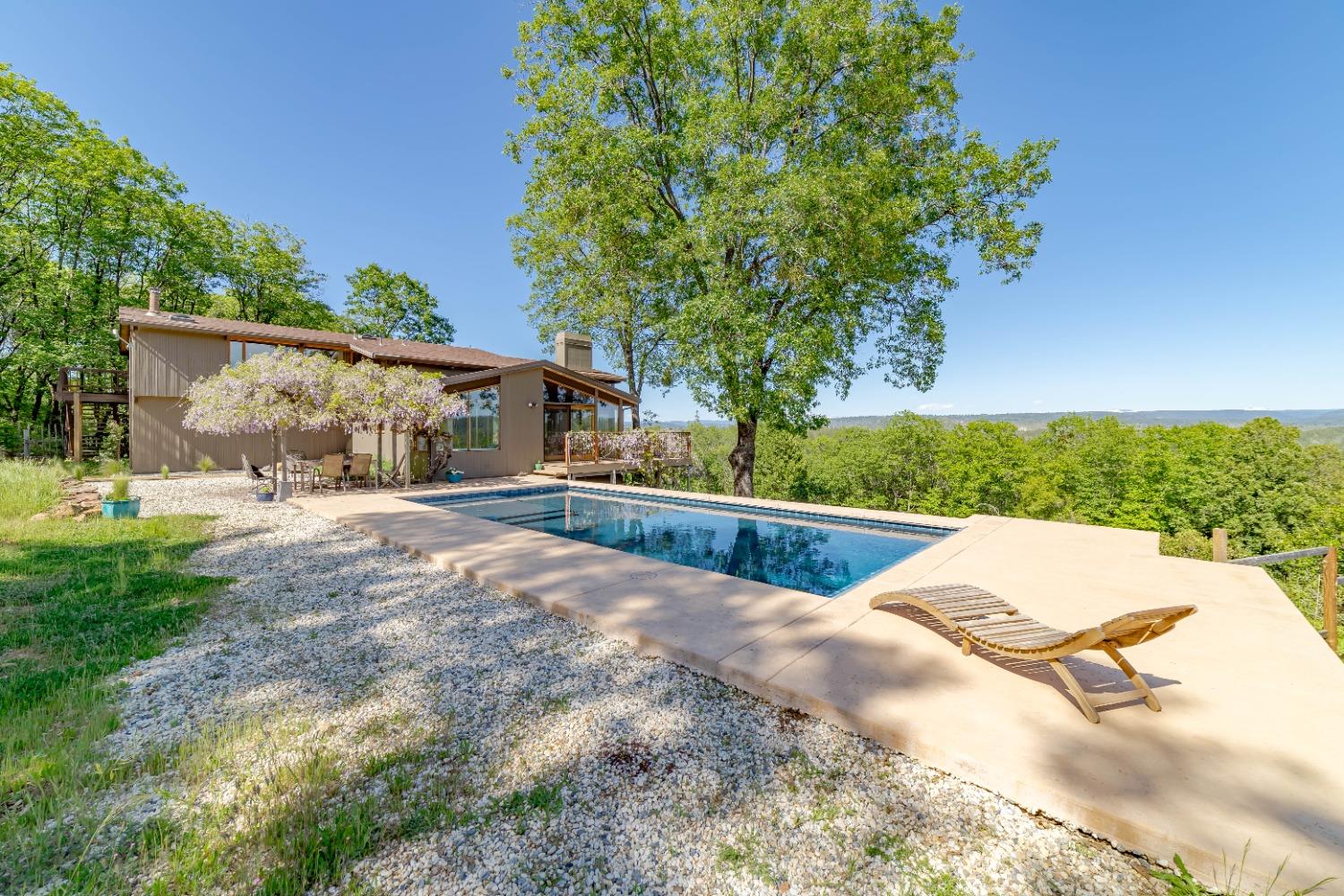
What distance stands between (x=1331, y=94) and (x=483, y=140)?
1031 inches

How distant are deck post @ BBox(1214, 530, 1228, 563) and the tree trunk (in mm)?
9261

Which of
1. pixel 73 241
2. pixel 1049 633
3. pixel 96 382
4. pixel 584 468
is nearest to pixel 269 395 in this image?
pixel 584 468

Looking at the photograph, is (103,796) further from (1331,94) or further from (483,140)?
(1331,94)

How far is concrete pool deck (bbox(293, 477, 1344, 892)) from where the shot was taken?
1963 mm

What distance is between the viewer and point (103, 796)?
218 centimetres

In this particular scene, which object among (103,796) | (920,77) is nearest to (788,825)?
(103,796)

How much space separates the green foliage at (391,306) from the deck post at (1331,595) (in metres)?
33.8

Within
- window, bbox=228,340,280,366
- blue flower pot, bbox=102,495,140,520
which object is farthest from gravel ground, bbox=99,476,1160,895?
window, bbox=228,340,280,366

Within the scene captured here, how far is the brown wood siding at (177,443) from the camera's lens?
14289mm

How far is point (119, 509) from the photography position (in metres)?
7.75

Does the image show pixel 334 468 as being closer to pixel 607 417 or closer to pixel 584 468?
pixel 584 468

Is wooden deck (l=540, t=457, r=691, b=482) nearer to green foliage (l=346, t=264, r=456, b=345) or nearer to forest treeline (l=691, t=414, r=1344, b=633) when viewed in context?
forest treeline (l=691, t=414, r=1344, b=633)

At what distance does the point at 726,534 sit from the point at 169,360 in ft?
56.5

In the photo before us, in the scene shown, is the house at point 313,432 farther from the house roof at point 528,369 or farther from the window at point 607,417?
the window at point 607,417
